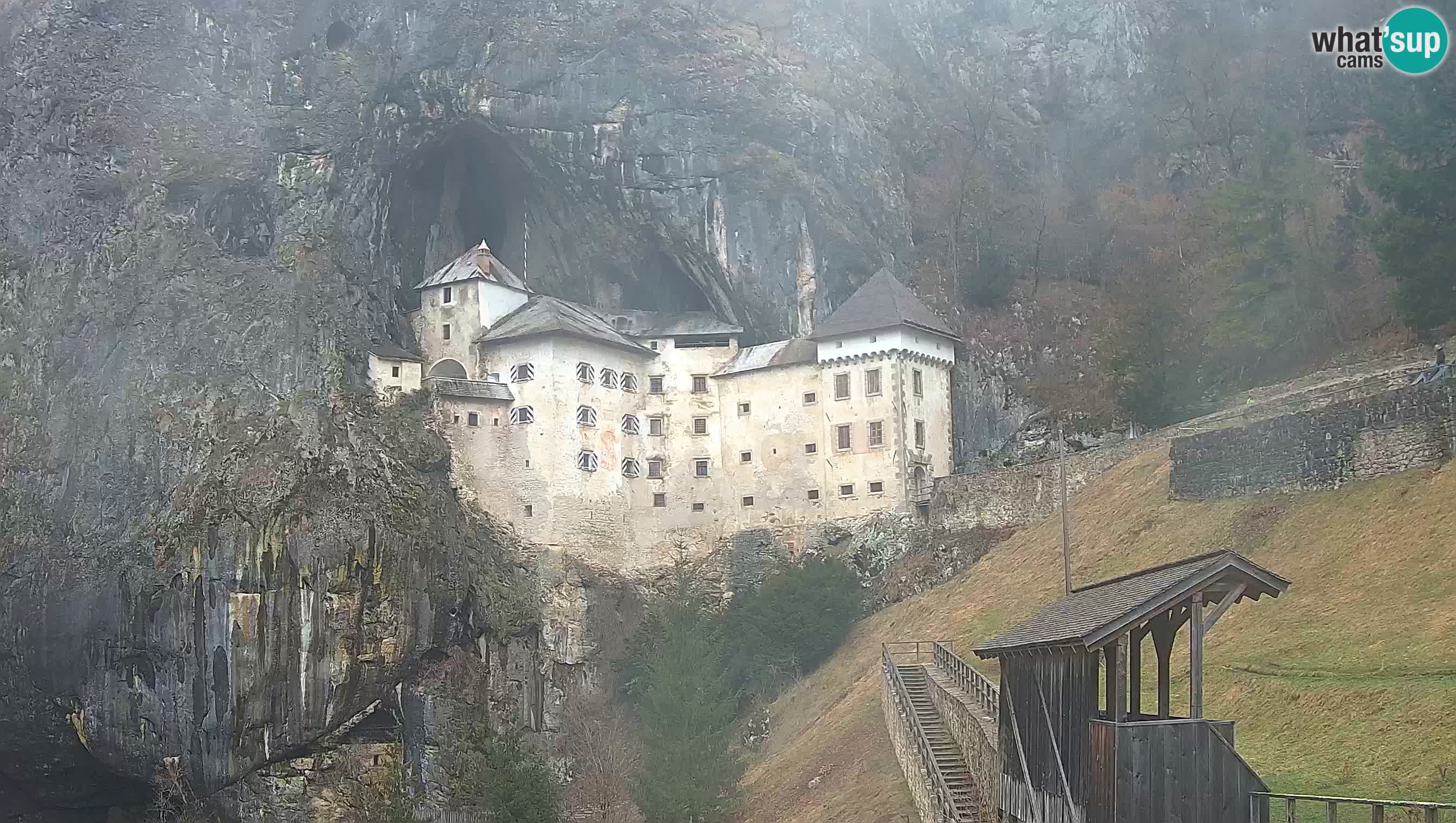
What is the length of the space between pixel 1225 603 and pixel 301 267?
45739mm

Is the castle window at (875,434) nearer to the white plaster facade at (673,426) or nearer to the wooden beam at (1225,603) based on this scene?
the white plaster facade at (673,426)

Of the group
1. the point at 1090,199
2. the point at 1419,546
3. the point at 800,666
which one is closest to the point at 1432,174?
the point at 1419,546

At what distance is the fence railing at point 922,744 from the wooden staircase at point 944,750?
0.08 metres

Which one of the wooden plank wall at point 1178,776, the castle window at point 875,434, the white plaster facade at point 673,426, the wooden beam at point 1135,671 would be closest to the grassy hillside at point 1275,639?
the wooden beam at point 1135,671

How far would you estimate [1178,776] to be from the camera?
1602 cm

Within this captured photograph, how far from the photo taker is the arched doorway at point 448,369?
184ft

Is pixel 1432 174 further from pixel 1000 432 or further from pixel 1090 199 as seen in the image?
pixel 1090 199

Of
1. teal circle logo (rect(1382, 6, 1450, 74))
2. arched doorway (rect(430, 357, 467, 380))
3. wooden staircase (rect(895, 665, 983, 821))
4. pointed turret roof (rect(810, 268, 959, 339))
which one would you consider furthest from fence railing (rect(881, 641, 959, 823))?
arched doorway (rect(430, 357, 467, 380))

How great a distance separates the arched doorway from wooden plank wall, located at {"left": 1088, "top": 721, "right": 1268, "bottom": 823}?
42.9 m

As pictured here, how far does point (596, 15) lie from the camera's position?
60.8 metres

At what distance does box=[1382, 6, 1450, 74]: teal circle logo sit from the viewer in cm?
4441

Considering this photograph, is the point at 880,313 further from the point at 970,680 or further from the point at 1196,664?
the point at 1196,664

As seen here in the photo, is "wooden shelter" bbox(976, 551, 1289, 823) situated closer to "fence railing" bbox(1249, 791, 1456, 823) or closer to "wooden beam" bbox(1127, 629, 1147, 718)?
"wooden beam" bbox(1127, 629, 1147, 718)

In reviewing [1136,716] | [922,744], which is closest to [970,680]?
[922,744]
